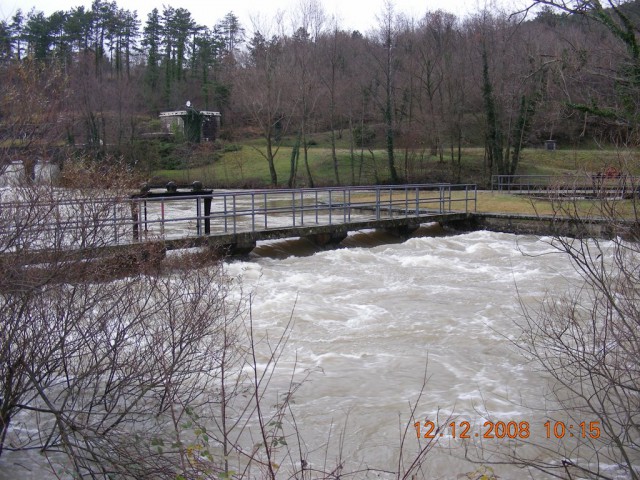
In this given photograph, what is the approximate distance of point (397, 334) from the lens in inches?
433

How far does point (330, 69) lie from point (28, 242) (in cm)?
4165

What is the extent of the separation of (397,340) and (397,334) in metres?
0.33

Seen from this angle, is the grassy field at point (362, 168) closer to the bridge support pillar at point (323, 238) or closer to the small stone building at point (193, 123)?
the small stone building at point (193, 123)

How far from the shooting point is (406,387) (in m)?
8.59

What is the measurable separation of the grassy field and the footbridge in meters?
5.65

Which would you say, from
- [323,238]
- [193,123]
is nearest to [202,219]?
[323,238]

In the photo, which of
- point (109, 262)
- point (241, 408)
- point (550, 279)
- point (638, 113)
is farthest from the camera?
point (550, 279)

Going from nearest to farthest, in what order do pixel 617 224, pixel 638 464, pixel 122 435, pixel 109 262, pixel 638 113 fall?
pixel 122 435 → pixel 617 224 → pixel 638 464 → pixel 109 262 → pixel 638 113

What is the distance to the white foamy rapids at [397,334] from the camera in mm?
7691

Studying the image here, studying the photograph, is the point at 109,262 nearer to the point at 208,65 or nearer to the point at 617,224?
the point at 617,224

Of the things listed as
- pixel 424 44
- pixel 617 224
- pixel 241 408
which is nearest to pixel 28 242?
pixel 241 408
